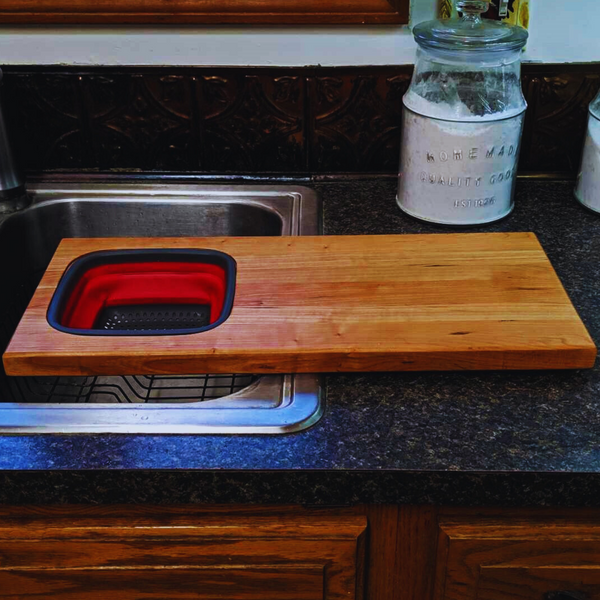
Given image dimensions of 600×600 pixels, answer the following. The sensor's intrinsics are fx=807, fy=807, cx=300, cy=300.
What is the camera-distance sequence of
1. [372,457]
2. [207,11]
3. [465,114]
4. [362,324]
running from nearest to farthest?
1. [372,457]
2. [362,324]
3. [465,114]
4. [207,11]

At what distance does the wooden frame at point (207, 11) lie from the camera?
115 cm

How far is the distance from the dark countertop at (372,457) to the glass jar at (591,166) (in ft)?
1.34

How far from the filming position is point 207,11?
1153mm

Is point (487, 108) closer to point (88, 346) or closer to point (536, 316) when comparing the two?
point (536, 316)

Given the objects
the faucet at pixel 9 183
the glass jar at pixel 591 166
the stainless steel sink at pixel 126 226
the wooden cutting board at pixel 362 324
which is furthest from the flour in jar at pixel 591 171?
the faucet at pixel 9 183

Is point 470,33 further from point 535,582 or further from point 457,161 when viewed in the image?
point 535,582

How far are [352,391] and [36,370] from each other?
322 millimetres

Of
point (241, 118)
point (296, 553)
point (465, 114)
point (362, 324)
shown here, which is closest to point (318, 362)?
point (362, 324)

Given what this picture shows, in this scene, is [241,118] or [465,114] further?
[241,118]

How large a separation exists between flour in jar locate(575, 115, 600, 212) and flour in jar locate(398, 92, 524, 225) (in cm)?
11

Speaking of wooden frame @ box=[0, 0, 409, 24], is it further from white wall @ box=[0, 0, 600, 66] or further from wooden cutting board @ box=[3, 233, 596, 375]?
wooden cutting board @ box=[3, 233, 596, 375]

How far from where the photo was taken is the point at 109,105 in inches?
48.2

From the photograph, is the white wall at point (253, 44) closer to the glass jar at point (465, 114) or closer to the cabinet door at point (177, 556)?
the glass jar at point (465, 114)

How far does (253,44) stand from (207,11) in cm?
8
